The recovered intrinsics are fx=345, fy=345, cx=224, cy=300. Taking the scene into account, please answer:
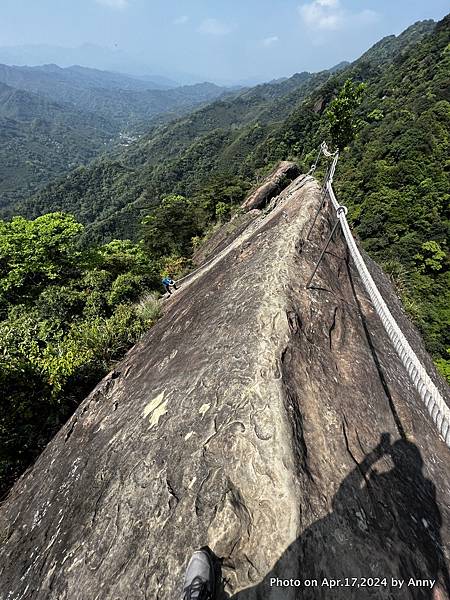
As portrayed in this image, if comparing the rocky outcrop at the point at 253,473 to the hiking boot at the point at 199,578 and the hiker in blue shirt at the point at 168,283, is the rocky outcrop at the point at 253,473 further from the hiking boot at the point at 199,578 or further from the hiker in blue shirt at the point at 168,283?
the hiker in blue shirt at the point at 168,283

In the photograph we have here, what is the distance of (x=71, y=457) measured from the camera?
6.25 m

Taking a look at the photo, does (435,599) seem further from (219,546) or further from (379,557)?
(219,546)

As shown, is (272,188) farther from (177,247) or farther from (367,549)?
(367,549)

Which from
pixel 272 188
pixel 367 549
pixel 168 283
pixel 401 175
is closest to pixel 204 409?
pixel 367 549

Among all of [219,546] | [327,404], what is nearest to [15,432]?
[219,546]

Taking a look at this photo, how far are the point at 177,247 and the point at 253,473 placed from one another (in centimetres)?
2862

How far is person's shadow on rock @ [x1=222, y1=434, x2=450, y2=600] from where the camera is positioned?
11.3 feet

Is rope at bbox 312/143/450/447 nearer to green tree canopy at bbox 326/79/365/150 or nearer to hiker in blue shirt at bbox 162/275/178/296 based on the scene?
hiker in blue shirt at bbox 162/275/178/296

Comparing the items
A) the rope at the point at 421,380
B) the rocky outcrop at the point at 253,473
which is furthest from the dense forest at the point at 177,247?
the rope at the point at 421,380

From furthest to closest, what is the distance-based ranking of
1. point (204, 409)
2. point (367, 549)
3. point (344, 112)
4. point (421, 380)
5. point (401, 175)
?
point (401, 175), point (344, 112), point (204, 409), point (421, 380), point (367, 549)

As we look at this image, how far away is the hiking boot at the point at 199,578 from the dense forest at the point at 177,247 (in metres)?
5.90

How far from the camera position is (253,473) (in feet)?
13.8

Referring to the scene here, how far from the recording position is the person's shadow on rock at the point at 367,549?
3455 mm

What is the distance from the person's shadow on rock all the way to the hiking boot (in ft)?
0.89
